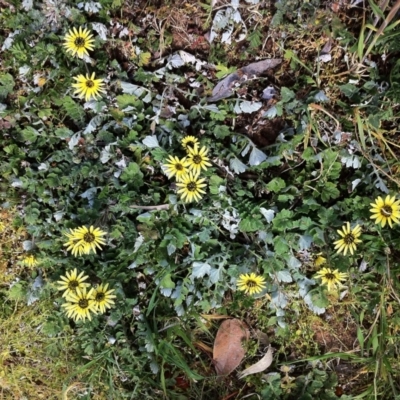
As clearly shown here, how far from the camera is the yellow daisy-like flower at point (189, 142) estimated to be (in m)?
3.14

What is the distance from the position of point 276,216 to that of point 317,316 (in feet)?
2.38

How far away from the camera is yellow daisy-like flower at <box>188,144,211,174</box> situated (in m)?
3.12

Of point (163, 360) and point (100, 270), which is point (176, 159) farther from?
point (163, 360)

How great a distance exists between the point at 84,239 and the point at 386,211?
5.63 feet

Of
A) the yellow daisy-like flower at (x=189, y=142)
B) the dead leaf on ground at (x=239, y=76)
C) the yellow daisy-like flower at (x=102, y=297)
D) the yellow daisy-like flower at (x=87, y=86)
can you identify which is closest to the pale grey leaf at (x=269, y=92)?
the dead leaf on ground at (x=239, y=76)

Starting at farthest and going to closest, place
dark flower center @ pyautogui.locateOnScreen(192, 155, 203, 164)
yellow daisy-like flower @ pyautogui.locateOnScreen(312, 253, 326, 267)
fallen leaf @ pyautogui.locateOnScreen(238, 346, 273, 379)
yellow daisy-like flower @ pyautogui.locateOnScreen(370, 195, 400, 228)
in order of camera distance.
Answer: fallen leaf @ pyautogui.locateOnScreen(238, 346, 273, 379) → yellow daisy-like flower @ pyautogui.locateOnScreen(312, 253, 326, 267) → dark flower center @ pyautogui.locateOnScreen(192, 155, 203, 164) → yellow daisy-like flower @ pyautogui.locateOnScreen(370, 195, 400, 228)

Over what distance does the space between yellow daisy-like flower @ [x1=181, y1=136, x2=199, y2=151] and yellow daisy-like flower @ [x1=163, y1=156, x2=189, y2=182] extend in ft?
0.30

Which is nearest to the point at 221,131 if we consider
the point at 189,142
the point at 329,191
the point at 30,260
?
the point at 189,142

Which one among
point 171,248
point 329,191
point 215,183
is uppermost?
point 215,183

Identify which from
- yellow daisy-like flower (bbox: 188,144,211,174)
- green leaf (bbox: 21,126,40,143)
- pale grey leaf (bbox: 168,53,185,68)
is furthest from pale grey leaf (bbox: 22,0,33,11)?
yellow daisy-like flower (bbox: 188,144,211,174)

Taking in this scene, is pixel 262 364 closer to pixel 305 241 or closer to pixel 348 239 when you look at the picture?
pixel 305 241

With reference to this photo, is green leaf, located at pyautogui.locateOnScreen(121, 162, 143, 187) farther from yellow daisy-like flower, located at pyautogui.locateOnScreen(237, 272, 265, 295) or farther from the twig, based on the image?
yellow daisy-like flower, located at pyautogui.locateOnScreen(237, 272, 265, 295)

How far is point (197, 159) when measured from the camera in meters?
3.12

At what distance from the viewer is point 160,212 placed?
321 cm
